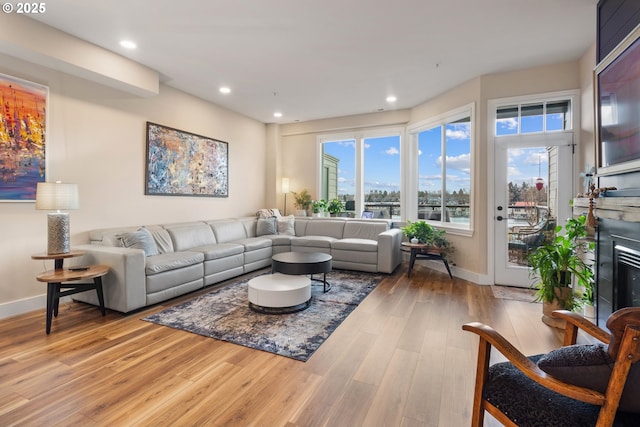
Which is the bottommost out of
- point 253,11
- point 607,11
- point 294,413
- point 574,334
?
point 294,413

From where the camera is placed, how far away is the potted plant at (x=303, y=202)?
655cm

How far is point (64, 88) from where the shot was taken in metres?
3.36

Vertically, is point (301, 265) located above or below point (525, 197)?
below

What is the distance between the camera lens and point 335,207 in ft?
20.6

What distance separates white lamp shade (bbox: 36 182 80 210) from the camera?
2807 millimetres

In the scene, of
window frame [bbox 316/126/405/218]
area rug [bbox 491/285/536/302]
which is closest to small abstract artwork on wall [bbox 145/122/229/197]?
window frame [bbox 316/126/405/218]

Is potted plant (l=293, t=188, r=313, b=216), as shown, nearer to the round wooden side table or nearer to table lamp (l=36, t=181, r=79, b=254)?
the round wooden side table

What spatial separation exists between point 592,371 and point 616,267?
1706mm

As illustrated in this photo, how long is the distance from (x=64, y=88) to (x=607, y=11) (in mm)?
5167

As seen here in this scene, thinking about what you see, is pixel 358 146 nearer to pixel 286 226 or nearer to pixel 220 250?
pixel 286 226

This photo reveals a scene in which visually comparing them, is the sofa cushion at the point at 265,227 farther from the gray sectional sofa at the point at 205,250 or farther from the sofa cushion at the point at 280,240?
the sofa cushion at the point at 280,240

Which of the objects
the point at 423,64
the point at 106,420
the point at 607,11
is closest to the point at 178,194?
the point at 106,420

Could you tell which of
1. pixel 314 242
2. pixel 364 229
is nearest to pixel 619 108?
pixel 364 229

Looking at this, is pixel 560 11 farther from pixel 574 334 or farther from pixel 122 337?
pixel 122 337
